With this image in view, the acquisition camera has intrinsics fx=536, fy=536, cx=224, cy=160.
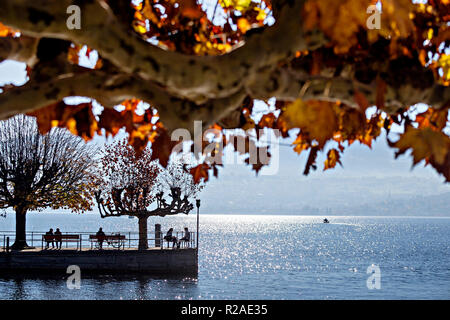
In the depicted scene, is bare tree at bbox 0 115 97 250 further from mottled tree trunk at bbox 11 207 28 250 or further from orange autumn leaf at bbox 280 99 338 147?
orange autumn leaf at bbox 280 99 338 147

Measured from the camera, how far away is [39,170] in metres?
36.1

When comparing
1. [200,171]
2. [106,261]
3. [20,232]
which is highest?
[200,171]

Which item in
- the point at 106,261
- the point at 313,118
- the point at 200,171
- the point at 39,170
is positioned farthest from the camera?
the point at 39,170

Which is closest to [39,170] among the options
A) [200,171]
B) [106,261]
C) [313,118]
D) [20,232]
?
[20,232]

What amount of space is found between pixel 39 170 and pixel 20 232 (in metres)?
4.55

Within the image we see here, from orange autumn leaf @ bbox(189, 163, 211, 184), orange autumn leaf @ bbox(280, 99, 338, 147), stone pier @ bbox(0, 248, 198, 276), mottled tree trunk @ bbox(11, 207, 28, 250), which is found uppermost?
orange autumn leaf @ bbox(280, 99, 338, 147)

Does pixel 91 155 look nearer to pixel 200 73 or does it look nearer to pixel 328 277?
pixel 328 277

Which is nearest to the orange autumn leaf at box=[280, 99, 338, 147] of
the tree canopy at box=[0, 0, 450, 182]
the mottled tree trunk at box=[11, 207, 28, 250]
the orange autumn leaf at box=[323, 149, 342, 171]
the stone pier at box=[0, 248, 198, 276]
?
the tree canopy at box=[0, 0, 450, 182]

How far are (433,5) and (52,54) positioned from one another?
284cm

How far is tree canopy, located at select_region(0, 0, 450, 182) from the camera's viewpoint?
299 centimetres

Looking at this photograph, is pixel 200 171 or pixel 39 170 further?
pixel 39 170

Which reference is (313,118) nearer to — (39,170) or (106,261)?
(106,261)

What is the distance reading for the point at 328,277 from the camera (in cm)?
5419

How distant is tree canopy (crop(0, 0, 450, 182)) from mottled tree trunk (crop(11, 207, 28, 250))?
31.1 meters
